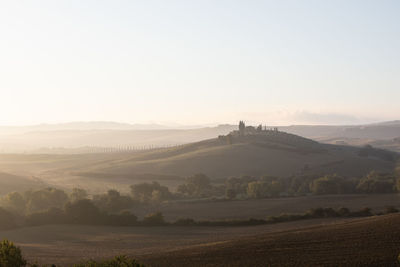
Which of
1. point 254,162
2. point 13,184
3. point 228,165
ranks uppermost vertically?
point 254,162

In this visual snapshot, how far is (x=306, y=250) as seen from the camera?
36.1m

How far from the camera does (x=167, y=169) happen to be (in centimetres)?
13712

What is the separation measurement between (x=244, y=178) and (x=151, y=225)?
5110 centimetres

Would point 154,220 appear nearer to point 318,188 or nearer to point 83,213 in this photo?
point 83,213

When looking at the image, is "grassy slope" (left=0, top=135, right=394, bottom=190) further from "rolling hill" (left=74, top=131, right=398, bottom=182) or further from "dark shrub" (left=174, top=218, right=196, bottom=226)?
"dark shrub" (left=174, top=218, right=196, bottom=226)

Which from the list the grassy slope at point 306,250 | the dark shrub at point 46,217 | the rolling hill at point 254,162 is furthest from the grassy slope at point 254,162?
the grassy slope at point 306,250

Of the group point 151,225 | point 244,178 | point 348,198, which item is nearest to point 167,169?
point 244,178

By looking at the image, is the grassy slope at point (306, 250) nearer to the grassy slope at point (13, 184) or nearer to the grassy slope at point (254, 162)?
the grassy slope at point (13, 184)

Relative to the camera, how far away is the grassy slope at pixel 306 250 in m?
32.6

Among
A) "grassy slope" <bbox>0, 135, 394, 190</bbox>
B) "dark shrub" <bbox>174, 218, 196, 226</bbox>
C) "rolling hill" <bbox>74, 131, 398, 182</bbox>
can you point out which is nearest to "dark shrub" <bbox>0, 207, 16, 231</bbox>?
"dark shrub" <bbox>174, 218, 196, 226</bbox>

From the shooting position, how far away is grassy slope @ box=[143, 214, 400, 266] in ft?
107

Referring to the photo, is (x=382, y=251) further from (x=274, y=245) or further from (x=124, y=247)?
(x=124, y=247)

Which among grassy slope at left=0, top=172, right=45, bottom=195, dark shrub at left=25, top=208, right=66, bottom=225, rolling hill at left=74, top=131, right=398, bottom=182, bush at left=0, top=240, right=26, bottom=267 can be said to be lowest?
grassy slope at left=0, top=172, right=45, bottom=195

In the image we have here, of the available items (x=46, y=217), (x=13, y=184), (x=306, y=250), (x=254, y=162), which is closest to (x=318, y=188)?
(x=46, y=217)
